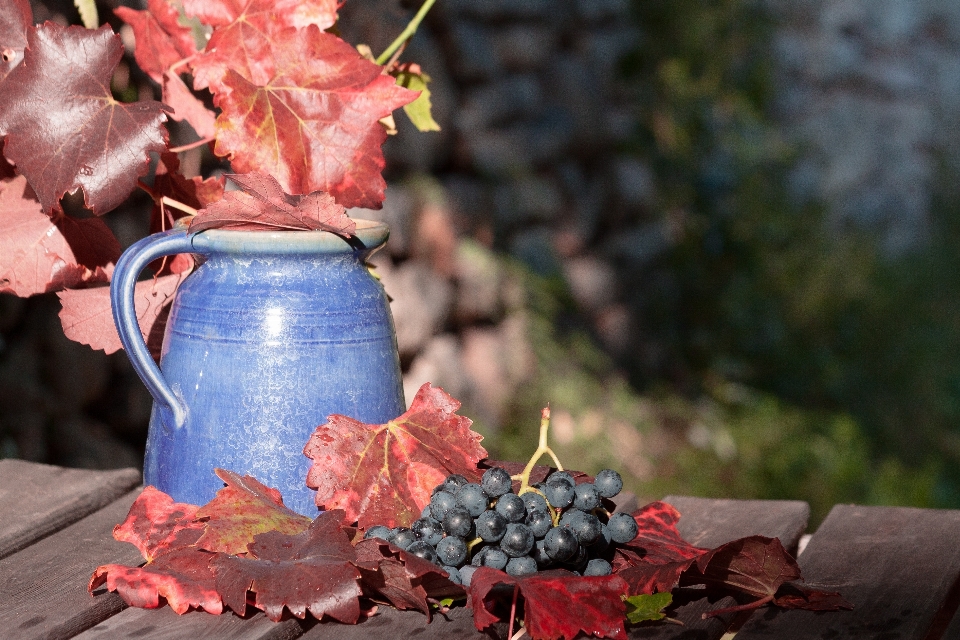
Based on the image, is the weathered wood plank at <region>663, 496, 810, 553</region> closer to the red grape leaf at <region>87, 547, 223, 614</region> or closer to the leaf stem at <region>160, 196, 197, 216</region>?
the red grape leaf at <region>87, 547, 223, 614</region>

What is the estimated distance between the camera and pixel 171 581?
2.82 feet

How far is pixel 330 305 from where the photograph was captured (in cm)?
100

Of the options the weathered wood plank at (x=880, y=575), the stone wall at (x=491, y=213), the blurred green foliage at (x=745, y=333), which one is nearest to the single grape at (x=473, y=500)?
the weathered wood plank at (x=880, y=575)

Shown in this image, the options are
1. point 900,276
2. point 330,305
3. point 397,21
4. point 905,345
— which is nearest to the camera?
point 330,305

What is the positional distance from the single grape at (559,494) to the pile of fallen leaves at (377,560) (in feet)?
0.17

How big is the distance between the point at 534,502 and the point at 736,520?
341mm

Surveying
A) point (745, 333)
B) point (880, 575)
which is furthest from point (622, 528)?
point (745, 333)

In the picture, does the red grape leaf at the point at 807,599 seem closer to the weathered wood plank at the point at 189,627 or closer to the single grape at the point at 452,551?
the single grape at the point at 452,551

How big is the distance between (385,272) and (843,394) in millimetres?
1829

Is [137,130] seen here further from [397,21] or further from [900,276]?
[900,276]

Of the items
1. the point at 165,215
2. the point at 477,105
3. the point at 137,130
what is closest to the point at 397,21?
the point at 477,105

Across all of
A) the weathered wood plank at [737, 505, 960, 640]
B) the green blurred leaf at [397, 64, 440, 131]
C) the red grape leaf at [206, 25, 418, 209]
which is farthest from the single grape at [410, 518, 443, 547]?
the green blurred leaf at [397, 64, 440, 131]

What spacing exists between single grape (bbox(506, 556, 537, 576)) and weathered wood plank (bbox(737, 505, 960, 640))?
0.16 m

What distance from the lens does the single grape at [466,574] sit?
854 mm
